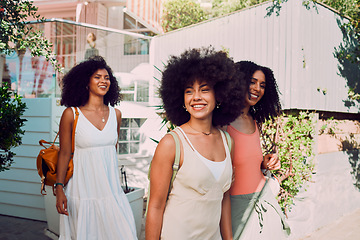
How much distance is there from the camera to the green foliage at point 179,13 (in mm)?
13797

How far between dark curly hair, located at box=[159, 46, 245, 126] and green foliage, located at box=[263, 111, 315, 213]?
2370 millimetres

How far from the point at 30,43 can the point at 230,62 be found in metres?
3.74

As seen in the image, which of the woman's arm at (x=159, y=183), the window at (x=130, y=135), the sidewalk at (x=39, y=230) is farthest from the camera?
the window at (x=130, y=135)

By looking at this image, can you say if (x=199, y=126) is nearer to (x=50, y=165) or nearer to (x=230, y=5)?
(x=50, y=165)

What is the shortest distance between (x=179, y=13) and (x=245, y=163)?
12.8 metres

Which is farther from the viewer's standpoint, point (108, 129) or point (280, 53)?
point (280, 53)

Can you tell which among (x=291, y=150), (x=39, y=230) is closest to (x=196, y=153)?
(x=291, y=150)

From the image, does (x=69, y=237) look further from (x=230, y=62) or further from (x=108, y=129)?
(x=230, y=62)

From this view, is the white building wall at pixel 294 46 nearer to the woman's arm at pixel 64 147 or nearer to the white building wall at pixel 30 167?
the woman's arm at pixel 64 147

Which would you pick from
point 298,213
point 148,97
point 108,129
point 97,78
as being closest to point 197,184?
point 108,129

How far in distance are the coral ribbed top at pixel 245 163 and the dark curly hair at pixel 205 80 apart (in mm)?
285

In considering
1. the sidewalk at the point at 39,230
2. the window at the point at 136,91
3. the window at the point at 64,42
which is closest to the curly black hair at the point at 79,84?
the sidewalk at the point at 39,230

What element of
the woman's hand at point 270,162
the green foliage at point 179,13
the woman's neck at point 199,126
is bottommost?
the woman's hand at point 270,162

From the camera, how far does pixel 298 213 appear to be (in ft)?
16.3
